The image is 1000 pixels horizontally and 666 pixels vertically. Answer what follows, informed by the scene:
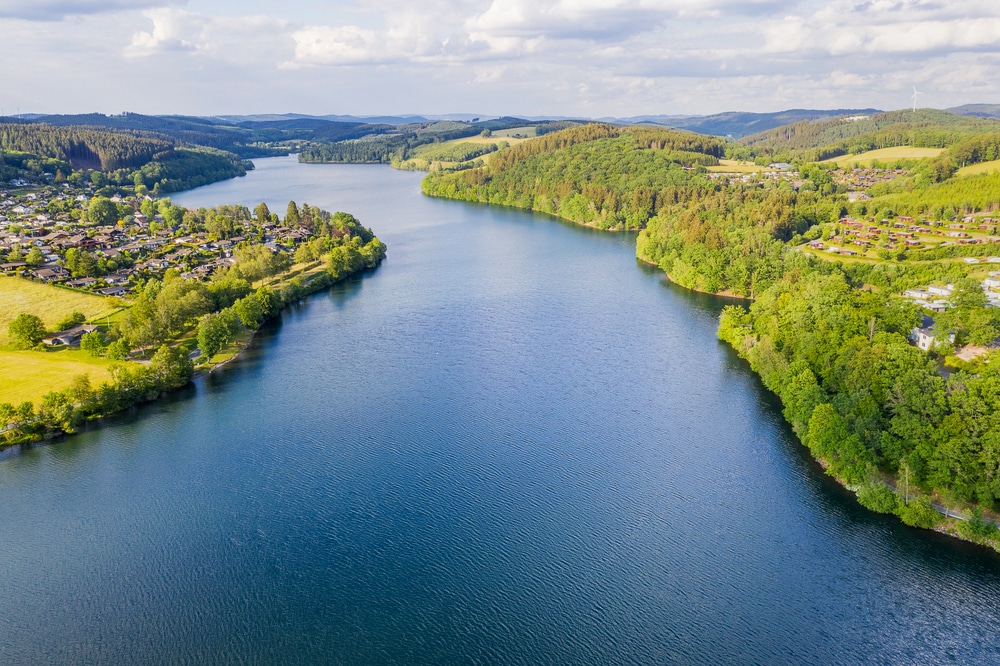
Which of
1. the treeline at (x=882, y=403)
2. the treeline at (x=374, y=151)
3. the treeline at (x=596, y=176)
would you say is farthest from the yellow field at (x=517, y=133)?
the treeline at (x=882, y=403)

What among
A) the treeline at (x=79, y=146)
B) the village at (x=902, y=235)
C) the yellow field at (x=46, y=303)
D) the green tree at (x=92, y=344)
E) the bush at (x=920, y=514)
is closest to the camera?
the bush at (x=920, y=514)

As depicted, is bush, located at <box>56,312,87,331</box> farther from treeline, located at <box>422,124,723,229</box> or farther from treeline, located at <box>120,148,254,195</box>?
treeline, located at <box>120,148,254,195</box>

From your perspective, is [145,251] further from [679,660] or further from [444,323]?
[679,660]

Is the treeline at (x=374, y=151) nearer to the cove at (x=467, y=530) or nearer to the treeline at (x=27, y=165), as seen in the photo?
the treeline at (x=27, y=165)

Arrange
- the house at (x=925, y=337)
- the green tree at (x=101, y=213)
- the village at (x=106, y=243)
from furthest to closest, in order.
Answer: the green tree at (x=101, y=213) → the village at (x=106, y=243) → the house at (x=925, y=337)

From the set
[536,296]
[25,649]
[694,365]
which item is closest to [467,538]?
[25,649]

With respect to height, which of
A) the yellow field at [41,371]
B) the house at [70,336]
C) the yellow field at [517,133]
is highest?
the yellow field at [517,133]

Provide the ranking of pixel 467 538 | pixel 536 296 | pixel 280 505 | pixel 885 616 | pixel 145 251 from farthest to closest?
pixel 145 251 < pixel 536 296 < pixel 280 505 < pixel 467 538 < pixel 885 616
